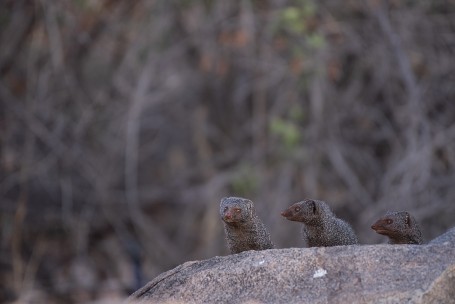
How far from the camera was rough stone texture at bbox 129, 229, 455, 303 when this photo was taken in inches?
120

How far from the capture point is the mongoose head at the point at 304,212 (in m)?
3.87

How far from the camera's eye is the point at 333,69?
806 cm

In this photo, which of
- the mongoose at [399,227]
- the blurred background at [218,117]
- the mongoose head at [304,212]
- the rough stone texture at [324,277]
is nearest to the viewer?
the rough stone texture at [324,277]

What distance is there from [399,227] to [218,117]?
5.99m

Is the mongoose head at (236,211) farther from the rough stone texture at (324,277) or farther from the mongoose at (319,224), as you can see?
the rough stone texture at (324,277)

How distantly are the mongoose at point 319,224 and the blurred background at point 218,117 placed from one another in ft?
10.2

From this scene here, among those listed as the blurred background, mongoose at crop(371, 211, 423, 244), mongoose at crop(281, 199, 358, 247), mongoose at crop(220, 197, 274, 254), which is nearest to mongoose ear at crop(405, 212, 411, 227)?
mongoose at crop(371, 211, 423, 244)

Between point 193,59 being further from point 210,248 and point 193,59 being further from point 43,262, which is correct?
point 43,262

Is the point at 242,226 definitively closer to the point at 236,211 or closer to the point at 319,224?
the point at 236,211

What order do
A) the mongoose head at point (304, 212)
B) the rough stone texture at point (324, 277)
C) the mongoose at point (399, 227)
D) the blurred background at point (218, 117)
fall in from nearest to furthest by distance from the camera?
the rough stone texture at point (324, 277) < the mongoose at point (399, 227) < the mongoose head at point (304, 212) < the blurred background at point (218, 117)

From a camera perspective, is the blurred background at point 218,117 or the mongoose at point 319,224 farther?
the blurred background at point 218,117

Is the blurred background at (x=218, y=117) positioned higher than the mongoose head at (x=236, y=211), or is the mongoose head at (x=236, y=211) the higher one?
the blurred background at (x=218, y=117)

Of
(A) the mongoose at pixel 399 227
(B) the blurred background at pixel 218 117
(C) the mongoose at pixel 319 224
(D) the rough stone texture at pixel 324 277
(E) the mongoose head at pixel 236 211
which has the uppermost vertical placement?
(B) the blurred background at pixel 218 117

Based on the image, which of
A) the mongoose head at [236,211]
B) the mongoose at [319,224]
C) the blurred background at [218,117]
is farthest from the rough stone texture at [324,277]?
the blurred background at [218,117]
